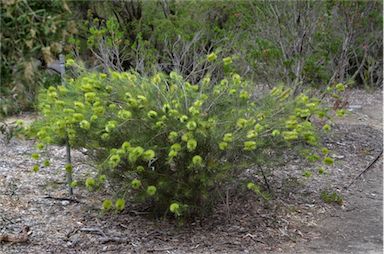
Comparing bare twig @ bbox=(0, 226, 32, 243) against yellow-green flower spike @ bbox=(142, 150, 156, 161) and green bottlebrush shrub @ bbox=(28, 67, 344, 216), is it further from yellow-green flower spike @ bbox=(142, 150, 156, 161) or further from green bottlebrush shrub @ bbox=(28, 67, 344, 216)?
yellow-green flower spike @ bbox=(142, 150, 156, 161)

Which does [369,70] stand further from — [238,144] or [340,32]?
[238,144]

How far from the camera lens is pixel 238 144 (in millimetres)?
4379

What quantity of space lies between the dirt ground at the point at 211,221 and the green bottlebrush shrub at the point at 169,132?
285 millimetres

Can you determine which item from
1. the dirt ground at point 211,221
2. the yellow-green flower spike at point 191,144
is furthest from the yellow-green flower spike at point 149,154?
the dirt ground at point 211,221

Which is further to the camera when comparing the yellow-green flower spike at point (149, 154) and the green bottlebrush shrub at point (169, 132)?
the green bottlebrush shrub at point (169, 132)

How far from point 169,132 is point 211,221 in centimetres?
112

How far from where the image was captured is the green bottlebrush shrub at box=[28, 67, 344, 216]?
13.9 feet

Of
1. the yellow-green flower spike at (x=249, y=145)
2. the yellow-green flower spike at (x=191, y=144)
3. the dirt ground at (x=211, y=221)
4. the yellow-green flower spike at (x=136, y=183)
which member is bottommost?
the dirt ground at (x=211, y=221)

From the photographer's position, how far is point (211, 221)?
199 inches

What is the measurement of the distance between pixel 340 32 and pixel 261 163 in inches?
227

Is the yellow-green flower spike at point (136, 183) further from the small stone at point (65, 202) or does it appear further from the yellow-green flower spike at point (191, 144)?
the small stone at point (65, 202)

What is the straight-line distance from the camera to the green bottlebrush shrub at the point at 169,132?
13.9 ft

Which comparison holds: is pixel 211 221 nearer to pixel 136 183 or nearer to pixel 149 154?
pixel 136 183

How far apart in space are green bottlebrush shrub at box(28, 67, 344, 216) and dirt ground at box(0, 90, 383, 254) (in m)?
0.29
